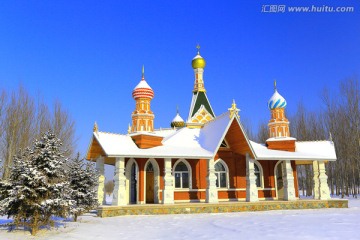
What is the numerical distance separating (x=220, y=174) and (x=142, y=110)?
641cm

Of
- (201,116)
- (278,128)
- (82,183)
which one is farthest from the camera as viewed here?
(201,116)

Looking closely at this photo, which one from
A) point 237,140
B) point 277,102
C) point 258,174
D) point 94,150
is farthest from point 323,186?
point 94,150

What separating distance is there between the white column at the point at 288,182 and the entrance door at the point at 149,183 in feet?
26.8

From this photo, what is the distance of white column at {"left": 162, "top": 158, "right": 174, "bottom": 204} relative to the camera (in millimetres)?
16500

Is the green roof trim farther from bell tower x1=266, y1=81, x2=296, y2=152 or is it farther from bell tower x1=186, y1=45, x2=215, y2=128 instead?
bell tower x1=266, y1=81, x2=296, y2=152

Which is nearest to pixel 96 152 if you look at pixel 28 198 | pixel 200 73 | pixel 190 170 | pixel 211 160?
pixel 190 170

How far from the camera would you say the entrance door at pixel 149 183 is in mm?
18734

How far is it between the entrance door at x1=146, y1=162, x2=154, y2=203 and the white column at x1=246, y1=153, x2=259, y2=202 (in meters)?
5.76

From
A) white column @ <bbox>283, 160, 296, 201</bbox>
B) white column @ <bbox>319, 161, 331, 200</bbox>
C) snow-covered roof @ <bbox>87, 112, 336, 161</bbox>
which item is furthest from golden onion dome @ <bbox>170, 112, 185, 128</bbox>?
white column @ <bbox>319, 161, 331, 200</bbox>

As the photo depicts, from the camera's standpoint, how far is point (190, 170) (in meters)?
19.0

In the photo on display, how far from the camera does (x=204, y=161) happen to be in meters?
19.2

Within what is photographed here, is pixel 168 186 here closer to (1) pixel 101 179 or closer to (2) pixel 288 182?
(1) pixel 101 179

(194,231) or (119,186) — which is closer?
(194,231)

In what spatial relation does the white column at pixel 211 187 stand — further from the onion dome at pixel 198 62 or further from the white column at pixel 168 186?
the onion dome at pixel 198 62
